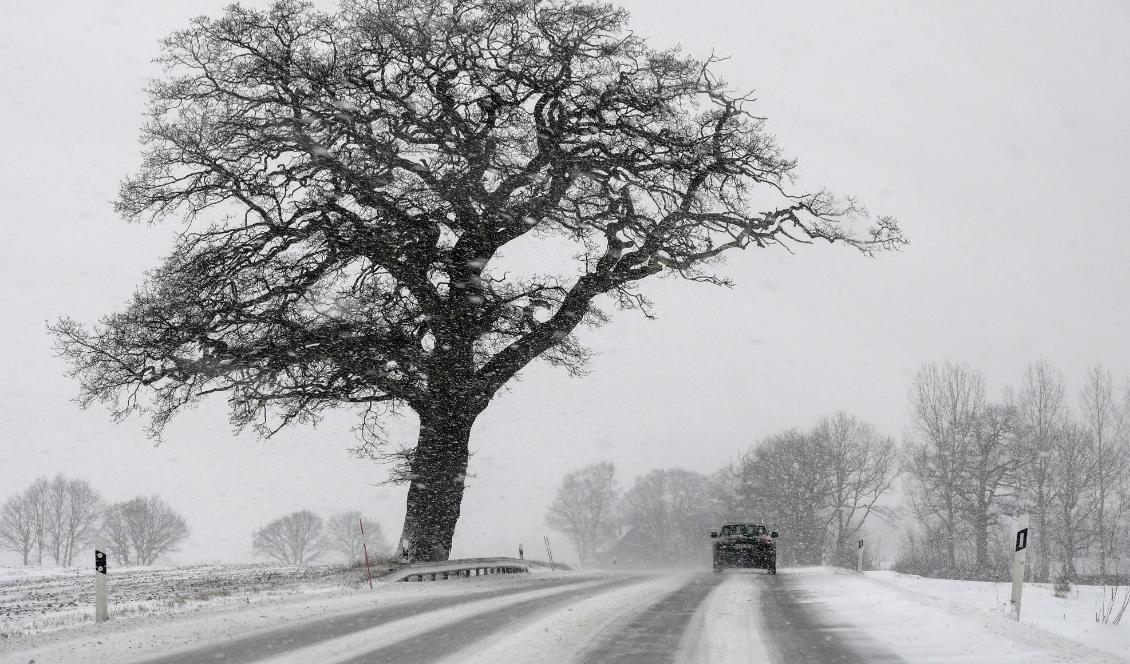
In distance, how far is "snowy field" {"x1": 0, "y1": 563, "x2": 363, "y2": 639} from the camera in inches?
387

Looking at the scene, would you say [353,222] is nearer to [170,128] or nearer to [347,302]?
[347,302]

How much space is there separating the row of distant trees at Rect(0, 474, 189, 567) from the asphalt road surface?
216 ft

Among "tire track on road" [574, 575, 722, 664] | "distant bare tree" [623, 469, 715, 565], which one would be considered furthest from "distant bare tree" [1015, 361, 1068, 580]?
"tire track on road" [574, 575, 722, 664]

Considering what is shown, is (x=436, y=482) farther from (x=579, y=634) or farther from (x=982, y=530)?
(x=982, y=530)

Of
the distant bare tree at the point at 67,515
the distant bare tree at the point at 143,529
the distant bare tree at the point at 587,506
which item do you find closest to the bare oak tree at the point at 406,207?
the distant bare tree at the point at 143,529

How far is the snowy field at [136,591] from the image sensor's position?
9820 millimetres

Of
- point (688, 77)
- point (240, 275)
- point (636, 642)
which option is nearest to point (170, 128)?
point (240, 275)

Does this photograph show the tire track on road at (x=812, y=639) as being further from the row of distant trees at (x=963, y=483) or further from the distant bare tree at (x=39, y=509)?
the distant bare tree at (x=39, y=509)

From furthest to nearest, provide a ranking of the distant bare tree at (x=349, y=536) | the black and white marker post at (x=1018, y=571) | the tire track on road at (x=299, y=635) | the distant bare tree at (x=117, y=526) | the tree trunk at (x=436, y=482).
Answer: the distant bare tree at (x=349, y=536) < the distant bare tree at (x=117, y=526) < the tree trunk at (x=436, y=482) < the black and white marker post at (x=1018, y=571) < the tire track on road at (x=299, y=635)

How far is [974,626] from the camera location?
25.1 feet

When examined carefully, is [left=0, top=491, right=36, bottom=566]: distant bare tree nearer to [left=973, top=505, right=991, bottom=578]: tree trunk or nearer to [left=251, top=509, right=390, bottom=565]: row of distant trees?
[left=251, top=509, right=390, bottom=565]: row of distant trees

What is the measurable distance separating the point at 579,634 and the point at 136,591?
8.62m

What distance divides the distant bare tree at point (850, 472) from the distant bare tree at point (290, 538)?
172 feet

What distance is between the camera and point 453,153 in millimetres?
18750
